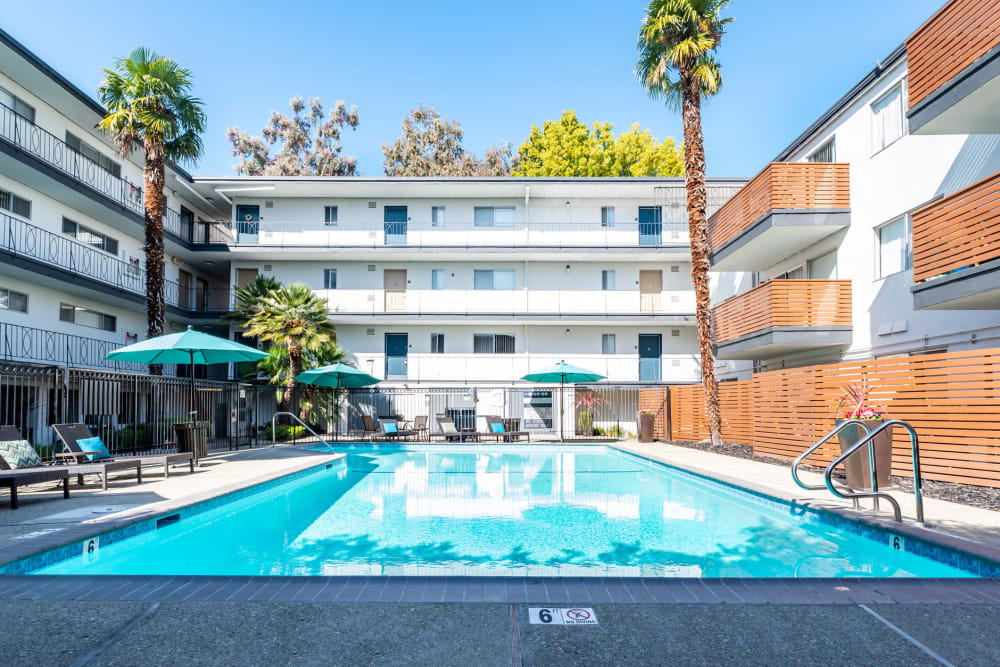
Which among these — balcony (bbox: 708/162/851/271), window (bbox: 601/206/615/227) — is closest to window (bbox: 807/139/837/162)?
balcony (bbox: 708/162/851/271)

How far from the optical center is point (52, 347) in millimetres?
18109

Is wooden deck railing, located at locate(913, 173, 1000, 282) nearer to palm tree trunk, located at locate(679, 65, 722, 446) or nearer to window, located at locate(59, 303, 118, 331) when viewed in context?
palm tree trunk, located at locate(679, 65, 722, 446)

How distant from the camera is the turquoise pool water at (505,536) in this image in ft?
19.2

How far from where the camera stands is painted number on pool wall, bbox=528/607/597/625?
11.5ft

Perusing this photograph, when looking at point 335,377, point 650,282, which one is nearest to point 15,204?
point 335,377

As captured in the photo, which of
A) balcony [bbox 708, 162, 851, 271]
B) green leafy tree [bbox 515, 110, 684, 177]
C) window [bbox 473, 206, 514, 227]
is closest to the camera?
balcony [bbox 708, 162, 851, 271]

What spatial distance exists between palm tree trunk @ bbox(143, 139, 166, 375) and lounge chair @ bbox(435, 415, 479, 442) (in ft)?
27.4

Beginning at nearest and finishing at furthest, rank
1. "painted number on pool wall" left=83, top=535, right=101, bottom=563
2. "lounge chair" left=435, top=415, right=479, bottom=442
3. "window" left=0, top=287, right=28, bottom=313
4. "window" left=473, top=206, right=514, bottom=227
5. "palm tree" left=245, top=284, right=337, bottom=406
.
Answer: "painted number on pool wall" left=83, top=535, right=101, bottom=563 → "window" left=0, top=287, right=28, bottom=313 → "lounge chair" left=435, top=415, right=479, bottom=442 → "palm tree" left=245, top=284, right=337, bottom=406 → "window" left=473, top=206, right=514, bottom=227

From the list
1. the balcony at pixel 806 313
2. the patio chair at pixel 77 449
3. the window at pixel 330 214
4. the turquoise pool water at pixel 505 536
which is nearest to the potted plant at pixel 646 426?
the balcony at pixel 806 313

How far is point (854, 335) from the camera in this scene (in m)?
15.2

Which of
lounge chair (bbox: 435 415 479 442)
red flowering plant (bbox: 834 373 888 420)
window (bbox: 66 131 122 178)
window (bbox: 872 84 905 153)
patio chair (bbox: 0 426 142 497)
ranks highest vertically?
window (bbox: 66 131 122 178)

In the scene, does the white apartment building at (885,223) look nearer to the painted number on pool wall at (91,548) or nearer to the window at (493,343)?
the window at (493,343)

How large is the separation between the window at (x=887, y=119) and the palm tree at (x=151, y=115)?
57.0 feet

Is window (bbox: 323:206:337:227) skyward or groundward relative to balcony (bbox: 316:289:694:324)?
skyward
